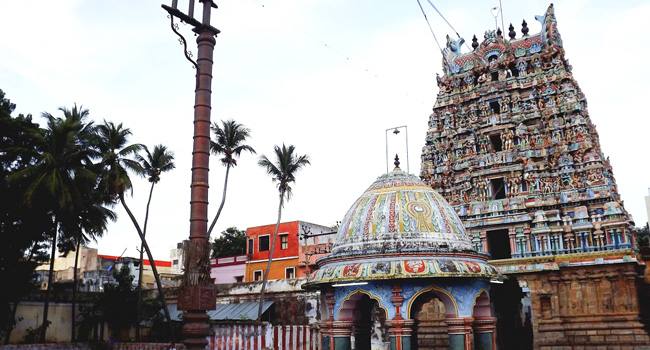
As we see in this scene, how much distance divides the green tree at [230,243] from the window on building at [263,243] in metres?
12.9

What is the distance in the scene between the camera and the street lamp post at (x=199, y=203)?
1171 centimetres

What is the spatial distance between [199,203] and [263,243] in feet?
99.0

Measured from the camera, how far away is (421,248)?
1345cm

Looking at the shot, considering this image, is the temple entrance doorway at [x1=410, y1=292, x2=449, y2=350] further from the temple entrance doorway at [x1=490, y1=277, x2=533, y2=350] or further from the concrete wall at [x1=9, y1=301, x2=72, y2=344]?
the concrete wall at [x1=9, y1=301, x2=72, y2=344]

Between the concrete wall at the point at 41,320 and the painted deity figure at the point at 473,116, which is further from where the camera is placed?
the painted deity figure at the point at 473,116

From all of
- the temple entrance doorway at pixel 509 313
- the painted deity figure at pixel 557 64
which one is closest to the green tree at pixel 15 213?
the temple entrance doorway at pixel 509 313

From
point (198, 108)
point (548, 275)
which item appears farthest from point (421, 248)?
point (548, 275)

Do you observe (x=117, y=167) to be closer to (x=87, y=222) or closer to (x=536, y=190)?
(x=87, y=222)

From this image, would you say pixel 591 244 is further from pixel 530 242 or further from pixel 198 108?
pixel 198 108

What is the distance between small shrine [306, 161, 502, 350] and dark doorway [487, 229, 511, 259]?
1663cm

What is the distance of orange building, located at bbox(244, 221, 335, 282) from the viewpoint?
37.9m

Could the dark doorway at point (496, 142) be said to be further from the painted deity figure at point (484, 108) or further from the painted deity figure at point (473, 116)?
the painted deity figure at point (484, 108)

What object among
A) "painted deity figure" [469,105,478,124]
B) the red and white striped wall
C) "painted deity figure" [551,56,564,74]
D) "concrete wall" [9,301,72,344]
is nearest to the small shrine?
the red and white striped wall

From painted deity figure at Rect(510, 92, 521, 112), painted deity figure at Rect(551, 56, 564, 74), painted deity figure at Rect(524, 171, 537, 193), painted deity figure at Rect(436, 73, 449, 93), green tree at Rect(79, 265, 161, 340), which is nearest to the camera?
painted deity figure at Rect(524, 171, 537, 193)
